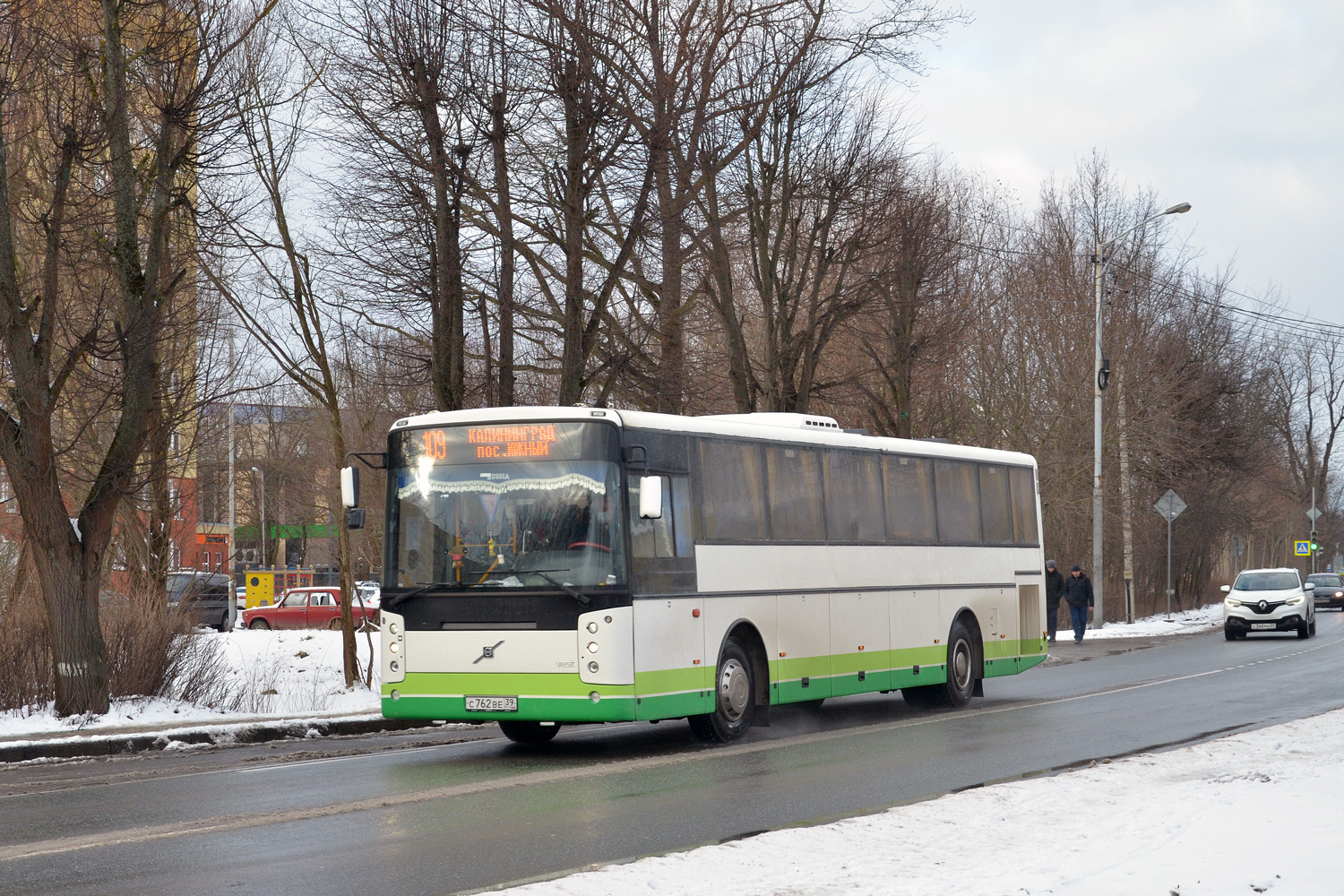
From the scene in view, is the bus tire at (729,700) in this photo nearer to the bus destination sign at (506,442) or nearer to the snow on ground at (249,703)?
the bus destination sign at (506,442)

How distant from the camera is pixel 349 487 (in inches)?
551

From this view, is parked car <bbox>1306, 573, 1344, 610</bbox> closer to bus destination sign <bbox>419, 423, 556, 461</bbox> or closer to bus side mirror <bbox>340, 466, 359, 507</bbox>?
bus destination sign <bbox>419, 423, 556, 461</bbox>

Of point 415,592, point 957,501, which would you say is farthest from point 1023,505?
point 415,592

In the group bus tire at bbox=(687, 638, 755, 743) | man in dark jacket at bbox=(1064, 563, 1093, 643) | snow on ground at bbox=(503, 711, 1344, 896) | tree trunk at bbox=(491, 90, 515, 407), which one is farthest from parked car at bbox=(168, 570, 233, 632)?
man in dark jacket at bbox=(1064, 563, 1093, 643)

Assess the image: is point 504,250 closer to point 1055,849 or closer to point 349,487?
point 349,487

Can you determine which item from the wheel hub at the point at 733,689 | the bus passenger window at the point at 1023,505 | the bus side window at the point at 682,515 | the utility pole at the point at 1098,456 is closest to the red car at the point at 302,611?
the utility pole at the point at 1098,456

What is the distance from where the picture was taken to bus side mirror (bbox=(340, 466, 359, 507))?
13.9 meters

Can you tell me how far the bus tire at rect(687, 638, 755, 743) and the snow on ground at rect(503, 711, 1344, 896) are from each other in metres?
4.13

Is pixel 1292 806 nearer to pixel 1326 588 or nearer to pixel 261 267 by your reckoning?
pixel 261 267

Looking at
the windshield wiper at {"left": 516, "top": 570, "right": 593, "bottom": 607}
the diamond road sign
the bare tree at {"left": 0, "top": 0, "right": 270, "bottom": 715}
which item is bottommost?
the windshield wiper at {"left": 516, "top": 570, "right": 593, "bottom": 607}

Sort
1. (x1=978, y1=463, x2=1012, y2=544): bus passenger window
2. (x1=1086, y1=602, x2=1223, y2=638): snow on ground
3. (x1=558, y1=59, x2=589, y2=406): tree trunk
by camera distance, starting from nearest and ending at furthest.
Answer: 1. (x1=978, y1=463, x2=1012, y2=544): bus passenger window
2. (x1=558, y1=59, x2=589, y2=406): tree trunk
3. (x1=1086, y1=602, x2=1223, y2=638): snow on ground

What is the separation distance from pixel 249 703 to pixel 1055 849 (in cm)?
1211

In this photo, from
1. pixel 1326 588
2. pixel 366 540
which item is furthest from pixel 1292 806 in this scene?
pixel 1326 588

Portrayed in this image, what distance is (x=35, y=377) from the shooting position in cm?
1584
